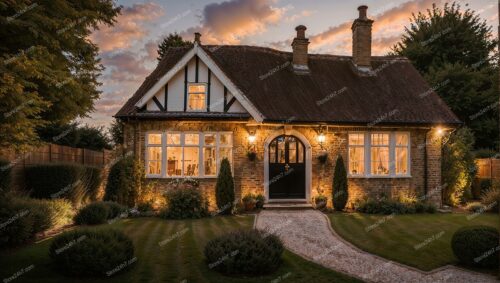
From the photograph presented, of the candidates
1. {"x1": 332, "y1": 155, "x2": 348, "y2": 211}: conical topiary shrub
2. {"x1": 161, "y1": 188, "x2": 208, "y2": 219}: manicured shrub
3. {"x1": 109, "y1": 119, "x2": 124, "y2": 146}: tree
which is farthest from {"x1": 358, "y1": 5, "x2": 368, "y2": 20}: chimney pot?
{"x1": 109, "y1": 119, "x2": 124, "y2": 146}: tree

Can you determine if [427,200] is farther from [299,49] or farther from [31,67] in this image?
[31,67]

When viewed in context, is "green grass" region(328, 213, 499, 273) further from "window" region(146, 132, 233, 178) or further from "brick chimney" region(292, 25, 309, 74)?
"brick chimney" region(292, 25, 309, 74)

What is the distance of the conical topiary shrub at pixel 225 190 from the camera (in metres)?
14.7

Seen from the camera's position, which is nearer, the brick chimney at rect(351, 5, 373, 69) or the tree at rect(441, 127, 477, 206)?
the tree at rect(441, 127, 477, 206)

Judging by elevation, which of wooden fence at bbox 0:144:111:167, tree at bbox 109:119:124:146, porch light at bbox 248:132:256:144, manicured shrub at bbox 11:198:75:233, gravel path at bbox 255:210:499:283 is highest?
tree at bbox 109:119:124:146

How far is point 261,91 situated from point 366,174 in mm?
5467

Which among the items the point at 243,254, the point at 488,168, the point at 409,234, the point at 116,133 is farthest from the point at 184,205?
the point at 116,133

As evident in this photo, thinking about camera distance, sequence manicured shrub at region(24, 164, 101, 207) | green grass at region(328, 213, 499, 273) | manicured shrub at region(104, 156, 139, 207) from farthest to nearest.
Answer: manicured shrub at region(104, 156, 139, 207)
manicured shrub at region(24, 164, 101, 207)
green grass at region(328, 213, 499, 273)

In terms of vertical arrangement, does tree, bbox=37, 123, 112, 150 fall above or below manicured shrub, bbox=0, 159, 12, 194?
above

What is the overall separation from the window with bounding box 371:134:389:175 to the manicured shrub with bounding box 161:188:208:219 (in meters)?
7.28

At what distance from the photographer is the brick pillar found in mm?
17094

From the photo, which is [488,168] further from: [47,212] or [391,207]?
[47,212]

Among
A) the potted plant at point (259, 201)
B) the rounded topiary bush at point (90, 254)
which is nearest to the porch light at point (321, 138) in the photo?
the potted plant at point (259, 201)

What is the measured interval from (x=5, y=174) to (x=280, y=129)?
942 centimetres
